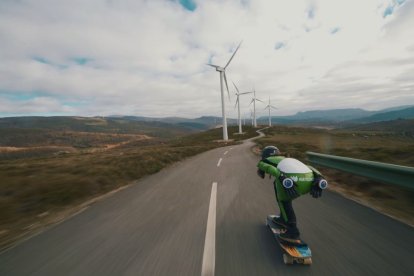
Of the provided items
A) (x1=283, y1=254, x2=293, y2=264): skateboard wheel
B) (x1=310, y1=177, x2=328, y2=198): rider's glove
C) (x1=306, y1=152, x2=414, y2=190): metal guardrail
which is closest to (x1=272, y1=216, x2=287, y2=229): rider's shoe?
(x1=283, y1=254, x2=293, y2=264): skateboard wheel

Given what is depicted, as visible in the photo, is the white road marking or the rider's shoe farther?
the rider's shoe

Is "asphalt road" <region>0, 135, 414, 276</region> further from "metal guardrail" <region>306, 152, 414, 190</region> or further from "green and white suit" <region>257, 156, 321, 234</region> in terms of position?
"metal guardrail" <region>306, 152, 414, 190</region>

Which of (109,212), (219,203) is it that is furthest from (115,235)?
(219,203)

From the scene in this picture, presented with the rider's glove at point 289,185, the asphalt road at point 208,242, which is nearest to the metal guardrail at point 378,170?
the asphalt road at point 208,242

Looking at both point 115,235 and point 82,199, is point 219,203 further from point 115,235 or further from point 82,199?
point 82,199

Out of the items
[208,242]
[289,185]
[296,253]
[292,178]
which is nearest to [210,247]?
[208,242]
